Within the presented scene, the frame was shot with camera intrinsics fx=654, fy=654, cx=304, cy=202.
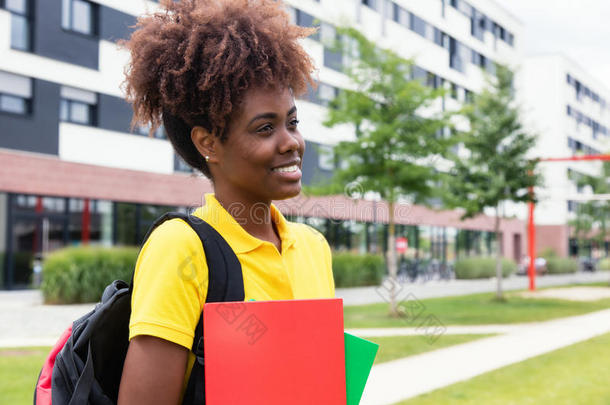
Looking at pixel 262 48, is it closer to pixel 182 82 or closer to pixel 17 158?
pixel 182 82

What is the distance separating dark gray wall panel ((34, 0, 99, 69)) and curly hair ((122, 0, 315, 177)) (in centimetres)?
1790

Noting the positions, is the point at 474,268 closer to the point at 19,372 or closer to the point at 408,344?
the point at 408,344

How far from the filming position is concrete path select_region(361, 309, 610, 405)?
6.30 metres

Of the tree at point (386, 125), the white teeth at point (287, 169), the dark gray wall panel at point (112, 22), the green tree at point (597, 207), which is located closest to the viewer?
the white teeth at point (287, 169)

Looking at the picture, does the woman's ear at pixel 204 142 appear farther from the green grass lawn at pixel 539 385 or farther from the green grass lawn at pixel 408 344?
the green grass lawn at pixel 408 344

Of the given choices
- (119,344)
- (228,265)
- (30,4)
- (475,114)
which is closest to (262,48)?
(228,265)

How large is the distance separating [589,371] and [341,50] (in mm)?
7755

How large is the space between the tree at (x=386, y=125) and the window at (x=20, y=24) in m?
9.53

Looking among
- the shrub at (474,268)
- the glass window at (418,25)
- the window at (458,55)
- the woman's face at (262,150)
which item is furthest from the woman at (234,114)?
the window at (458,55)

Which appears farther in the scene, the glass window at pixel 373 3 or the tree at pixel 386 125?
the glass window at pixel 373 3

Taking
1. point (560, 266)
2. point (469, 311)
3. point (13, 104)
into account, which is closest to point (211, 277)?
point (469, 311)

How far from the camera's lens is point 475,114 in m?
17.8

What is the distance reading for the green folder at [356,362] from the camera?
1440mm

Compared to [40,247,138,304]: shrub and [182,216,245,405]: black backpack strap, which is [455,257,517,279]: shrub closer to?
[40,247,138,304]: shrub
